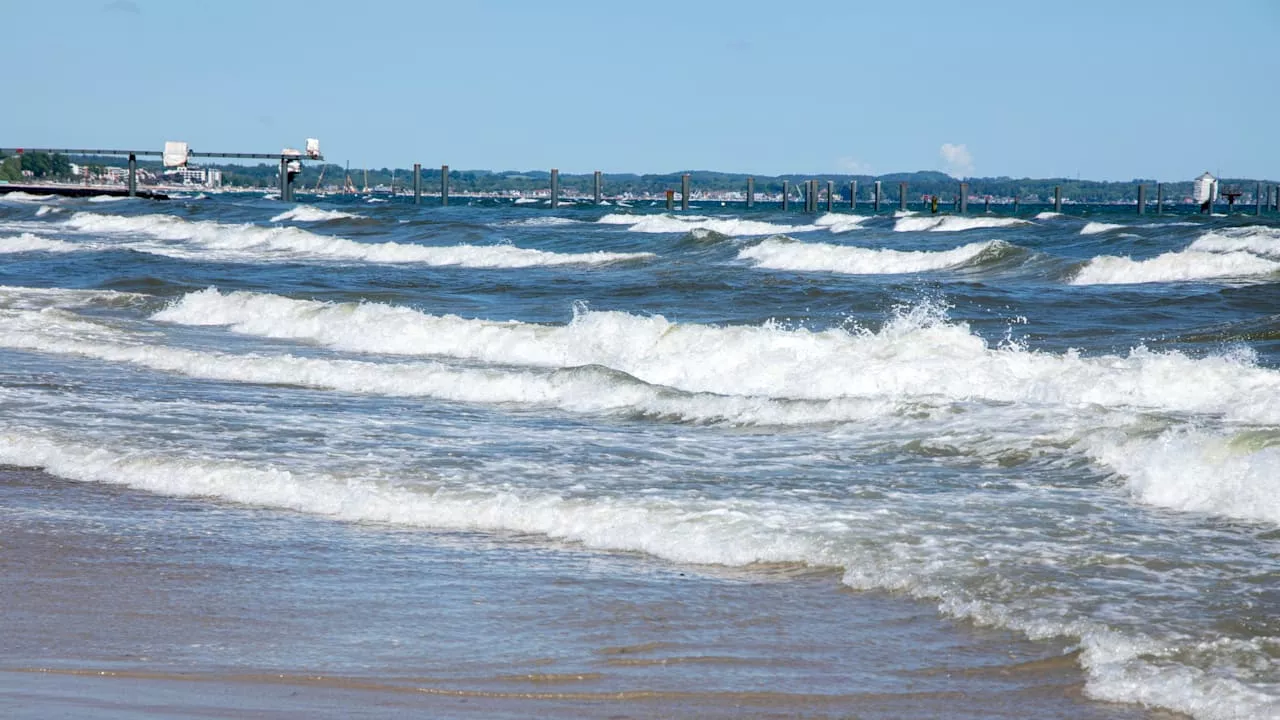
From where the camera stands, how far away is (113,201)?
75312 millimetres

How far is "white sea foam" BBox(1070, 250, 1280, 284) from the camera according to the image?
26.1 meters

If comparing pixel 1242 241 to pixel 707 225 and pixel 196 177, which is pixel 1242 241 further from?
pixel 196 177

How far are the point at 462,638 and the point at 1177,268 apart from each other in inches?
982

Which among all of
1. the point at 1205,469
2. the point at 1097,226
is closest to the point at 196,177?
the point at 1097,226

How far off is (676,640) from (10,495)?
4.66m

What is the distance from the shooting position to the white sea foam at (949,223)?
156 ft

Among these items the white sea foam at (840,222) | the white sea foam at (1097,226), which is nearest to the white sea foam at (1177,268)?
the white sea foam at (1097,226)

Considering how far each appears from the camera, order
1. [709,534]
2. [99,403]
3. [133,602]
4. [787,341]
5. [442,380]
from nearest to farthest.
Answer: [133,602] < [709,534] < [99,403] < [442,380] < [787,341]

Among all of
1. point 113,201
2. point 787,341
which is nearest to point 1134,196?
point 113,201

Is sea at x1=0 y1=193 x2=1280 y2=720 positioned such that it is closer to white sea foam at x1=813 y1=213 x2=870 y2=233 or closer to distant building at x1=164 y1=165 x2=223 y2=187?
white sea foam at x1=813 y1=213 x2=870 y2=233

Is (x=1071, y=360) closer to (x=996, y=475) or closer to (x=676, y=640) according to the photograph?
(x=996, y=475)

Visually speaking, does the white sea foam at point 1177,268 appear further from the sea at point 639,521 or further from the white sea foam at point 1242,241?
the sea at point 639,521

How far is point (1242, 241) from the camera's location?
32.4m

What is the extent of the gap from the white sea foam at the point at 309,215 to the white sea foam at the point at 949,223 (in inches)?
854
